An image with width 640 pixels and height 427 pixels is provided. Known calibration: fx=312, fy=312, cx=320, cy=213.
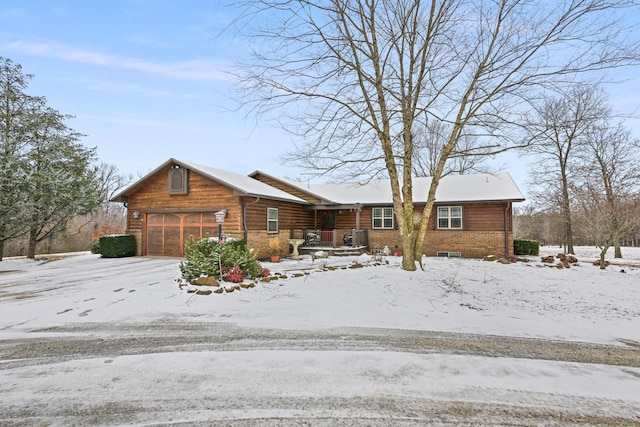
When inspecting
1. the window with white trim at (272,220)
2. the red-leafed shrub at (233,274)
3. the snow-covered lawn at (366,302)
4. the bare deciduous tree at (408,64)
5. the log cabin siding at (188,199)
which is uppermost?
the bare deciduous tree at (408,64)

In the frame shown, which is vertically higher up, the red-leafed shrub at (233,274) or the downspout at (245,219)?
the downspout at (245,219)

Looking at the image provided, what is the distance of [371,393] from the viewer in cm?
296

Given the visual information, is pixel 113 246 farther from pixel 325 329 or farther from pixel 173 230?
pixel 325 329

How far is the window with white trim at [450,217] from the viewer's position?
17.2 metres

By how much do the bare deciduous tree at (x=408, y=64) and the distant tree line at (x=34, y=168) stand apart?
35.2ft

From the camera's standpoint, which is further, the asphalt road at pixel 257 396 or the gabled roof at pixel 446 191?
the gabled roof at pixel 446 191

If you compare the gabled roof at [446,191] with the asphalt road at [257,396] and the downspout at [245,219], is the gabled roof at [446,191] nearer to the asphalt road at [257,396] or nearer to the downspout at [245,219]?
the downspout at [245,219]

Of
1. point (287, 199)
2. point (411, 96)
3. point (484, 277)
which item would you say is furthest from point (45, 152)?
point (484, 277)

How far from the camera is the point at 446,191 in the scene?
18.2 meters

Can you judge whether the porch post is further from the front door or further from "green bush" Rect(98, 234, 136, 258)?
"green bush" Rect(98, 234, 136, 258)

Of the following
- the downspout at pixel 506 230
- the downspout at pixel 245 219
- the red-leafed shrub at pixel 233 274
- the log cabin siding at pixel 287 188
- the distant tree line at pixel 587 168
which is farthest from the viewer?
the log cabin siding at pixel 287 188

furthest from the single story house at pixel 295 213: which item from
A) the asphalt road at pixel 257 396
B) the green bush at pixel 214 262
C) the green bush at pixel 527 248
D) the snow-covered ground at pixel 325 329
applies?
the asphalt road at pixel 257 396

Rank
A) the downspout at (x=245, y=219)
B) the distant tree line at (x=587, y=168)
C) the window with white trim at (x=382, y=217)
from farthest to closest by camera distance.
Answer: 1. the window with white trim at (x=382, y=217)
2. the downspout at (x=245, y=219)
3. the distant tree line at (x=587, y=168)

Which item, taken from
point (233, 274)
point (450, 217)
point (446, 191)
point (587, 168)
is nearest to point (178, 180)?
point (233, 274)
